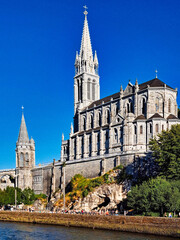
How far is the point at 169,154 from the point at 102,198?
52.8ft

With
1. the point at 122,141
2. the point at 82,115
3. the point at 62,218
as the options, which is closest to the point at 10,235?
the point at 62,218

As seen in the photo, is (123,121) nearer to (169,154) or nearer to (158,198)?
(169,154)

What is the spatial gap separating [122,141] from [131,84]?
1215 cm

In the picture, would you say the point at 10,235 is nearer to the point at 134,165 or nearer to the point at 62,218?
the point at 62,218

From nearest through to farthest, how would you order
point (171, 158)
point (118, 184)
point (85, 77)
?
point (171, 158)
point (118, 184)
point (85, 77)

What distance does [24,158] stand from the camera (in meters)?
101

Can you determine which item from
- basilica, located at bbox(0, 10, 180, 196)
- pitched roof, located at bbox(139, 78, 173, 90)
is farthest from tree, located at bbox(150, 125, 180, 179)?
pitched roof, located at bbox(139, 78, 173, 90)

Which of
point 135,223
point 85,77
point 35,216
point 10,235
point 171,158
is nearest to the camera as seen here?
point 135,223

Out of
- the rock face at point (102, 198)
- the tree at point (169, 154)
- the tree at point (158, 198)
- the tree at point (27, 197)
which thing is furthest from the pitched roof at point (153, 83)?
the tree at point (27, 197)

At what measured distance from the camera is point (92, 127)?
91.7 metres

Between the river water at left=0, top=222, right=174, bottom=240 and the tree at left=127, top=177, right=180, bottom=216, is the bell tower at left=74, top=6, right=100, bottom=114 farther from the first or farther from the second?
the tree at left=127, top=177, right=180, bottom=216

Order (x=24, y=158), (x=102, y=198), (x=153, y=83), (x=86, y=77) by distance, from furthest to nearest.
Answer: (x=86, y=77) → (x=24, y=158) → (x=153, y=83) → (x=102, y=198)

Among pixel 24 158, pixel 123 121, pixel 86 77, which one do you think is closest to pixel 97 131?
pixel 123 121

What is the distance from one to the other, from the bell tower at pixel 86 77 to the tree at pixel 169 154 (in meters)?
42.1
